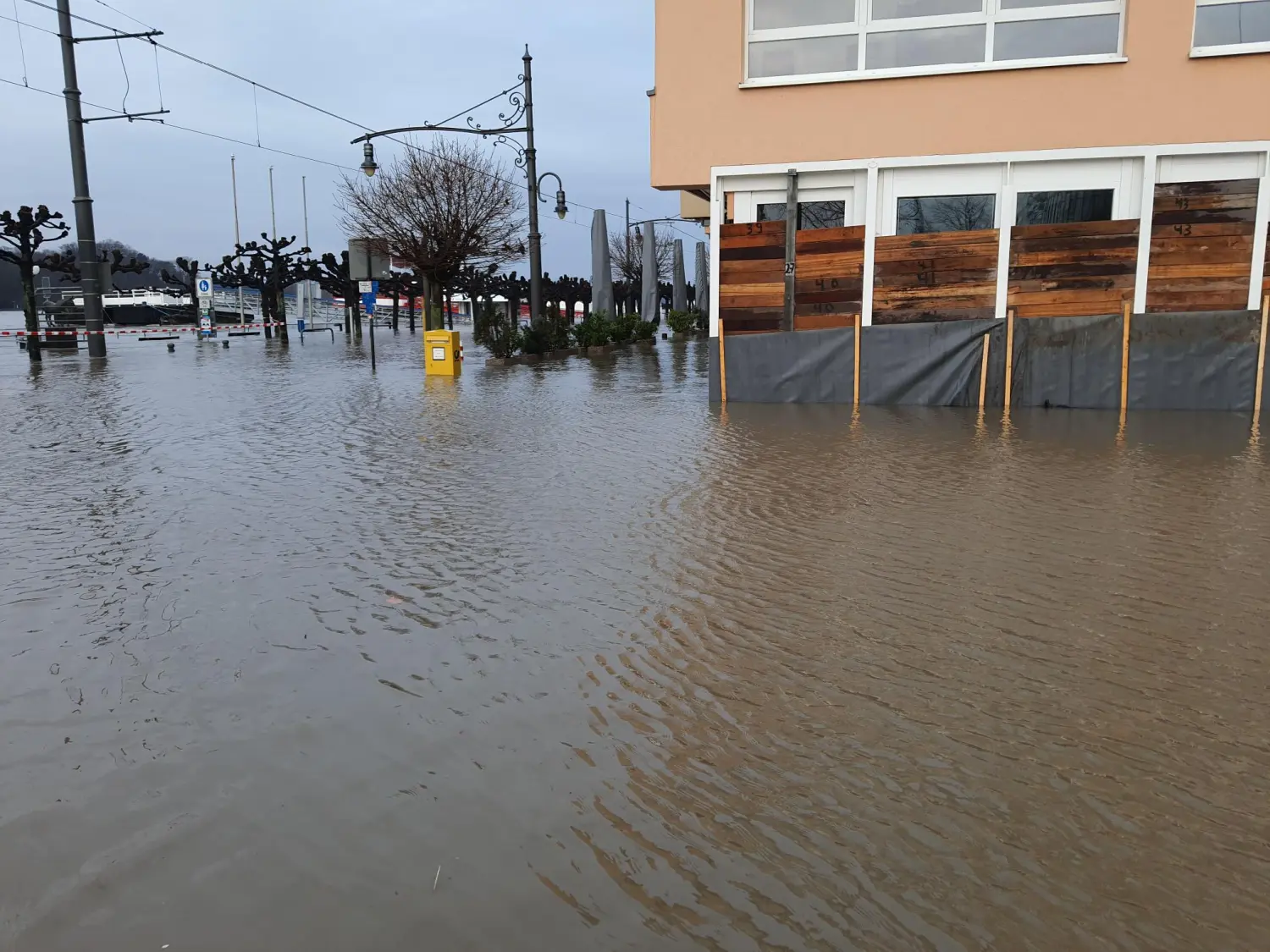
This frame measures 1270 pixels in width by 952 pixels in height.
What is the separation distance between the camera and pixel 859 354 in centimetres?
1319

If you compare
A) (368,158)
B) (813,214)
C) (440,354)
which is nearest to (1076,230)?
(813,214)

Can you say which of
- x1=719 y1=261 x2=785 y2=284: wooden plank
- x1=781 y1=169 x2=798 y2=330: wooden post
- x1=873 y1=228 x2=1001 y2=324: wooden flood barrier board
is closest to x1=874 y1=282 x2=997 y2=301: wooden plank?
x1=873 y1=228 x2=1001 y2=324: wooden flood barrier board

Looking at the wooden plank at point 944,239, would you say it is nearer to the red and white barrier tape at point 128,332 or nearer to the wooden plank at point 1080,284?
the wooden plank at point 1080,284

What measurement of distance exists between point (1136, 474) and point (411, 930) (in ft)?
23.5

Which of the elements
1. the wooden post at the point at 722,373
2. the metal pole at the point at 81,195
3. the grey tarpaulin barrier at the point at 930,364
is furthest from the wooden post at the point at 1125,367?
the metal pole at the point at 81,195

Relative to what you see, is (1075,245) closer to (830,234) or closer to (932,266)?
(932,266)

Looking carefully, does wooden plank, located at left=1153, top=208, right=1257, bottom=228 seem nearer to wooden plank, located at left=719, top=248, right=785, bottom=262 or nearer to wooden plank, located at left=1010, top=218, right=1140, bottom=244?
wooden plank, located at left=1010, top=218, right=1140, bottom=244

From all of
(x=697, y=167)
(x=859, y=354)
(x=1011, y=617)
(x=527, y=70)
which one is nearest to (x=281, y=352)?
(x=527, y=70)

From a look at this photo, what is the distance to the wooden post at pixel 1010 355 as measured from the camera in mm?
12641

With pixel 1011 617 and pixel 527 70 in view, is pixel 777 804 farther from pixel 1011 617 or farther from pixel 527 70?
pixel 527 70

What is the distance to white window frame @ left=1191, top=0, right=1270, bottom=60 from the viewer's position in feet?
41.7

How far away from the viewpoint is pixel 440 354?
20188 millimetres

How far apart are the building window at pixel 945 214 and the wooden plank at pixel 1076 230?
2.11 ft

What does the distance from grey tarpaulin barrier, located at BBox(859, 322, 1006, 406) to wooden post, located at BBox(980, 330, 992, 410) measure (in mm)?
44
